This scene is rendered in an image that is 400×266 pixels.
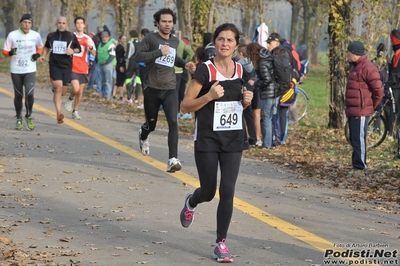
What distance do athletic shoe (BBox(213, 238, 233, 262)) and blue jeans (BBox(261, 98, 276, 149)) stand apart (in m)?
8.10

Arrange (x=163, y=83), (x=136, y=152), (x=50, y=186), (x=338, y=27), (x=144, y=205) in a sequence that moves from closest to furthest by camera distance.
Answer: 1. (x=144, y=205)
2. (x=50, y=186)
3. (x=163, y=83)
4. (x=136, y=152)
5. (x=338, y=27)

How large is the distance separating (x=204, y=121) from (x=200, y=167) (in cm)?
37

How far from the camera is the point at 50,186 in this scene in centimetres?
1084

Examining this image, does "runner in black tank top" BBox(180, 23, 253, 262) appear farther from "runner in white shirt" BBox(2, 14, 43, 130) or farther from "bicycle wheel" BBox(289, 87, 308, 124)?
"bicycle wheel" BBox(289, 87, 308, 124)

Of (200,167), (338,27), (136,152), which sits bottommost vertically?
(136,152)

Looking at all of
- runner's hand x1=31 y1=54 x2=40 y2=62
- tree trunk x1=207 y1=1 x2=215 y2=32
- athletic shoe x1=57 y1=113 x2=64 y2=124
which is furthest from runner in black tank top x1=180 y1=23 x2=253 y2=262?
tree trunk x1=207 y1=1 x2=215 y2=32

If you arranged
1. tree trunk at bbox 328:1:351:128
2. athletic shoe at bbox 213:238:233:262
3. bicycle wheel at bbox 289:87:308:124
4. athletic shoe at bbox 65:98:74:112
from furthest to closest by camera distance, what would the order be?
1. bicycle wheel at bbox 289:87:308:124
2. athletic shoe at bbox 65:98:74:112
3. tree trunk at bbox 328:1:351:128
4. athletic shoe at bbox 213:238:233:262

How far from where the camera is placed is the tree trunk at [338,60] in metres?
18.1

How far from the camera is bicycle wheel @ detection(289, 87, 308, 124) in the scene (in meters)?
20.5

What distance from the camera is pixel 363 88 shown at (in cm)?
1238

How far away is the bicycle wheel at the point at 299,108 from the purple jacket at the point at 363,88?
780cm

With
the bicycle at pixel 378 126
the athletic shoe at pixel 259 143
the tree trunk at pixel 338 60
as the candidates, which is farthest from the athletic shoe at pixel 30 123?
the tree trunk at pixel 338 60

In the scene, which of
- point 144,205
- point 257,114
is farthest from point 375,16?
point 144,205

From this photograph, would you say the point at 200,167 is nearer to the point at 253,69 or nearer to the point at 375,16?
the point at 253,69
